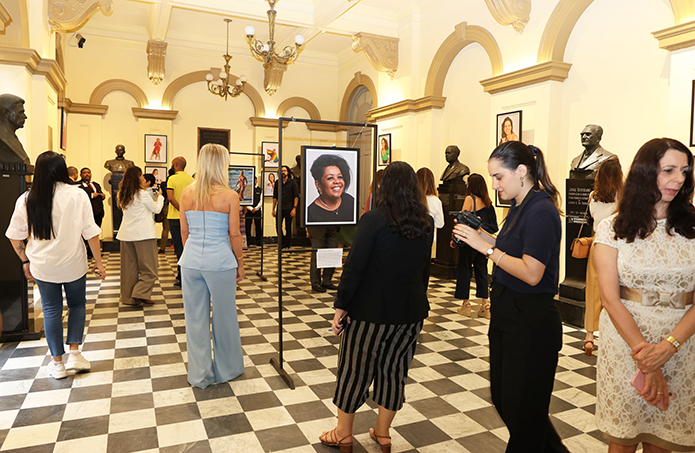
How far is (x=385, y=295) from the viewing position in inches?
94.5

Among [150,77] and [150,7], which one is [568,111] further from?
[150,77]

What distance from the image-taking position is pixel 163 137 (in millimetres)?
11109

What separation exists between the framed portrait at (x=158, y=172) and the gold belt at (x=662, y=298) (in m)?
10.7

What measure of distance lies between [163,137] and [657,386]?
11.0 meters

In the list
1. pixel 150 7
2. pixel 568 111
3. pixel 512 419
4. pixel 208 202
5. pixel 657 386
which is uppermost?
pixel 150 7

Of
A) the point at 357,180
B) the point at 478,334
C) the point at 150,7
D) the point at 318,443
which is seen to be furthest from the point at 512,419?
the point at 150,7

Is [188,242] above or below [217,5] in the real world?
below

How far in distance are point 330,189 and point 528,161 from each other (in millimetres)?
1996

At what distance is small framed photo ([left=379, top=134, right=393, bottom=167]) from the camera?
9.59m

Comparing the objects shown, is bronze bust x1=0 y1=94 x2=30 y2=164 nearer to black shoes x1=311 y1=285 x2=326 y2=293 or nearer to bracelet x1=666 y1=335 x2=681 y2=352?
black shoes x1=311 y1=285 x2=326 y2=293

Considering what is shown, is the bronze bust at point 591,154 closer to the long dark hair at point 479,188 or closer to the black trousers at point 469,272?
the long dark hair at point 479,188

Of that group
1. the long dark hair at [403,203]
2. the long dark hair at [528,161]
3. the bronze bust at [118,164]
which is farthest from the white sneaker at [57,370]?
the bronze bust at [118,164]

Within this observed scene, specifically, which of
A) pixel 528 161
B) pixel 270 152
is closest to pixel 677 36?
pixel 528 161

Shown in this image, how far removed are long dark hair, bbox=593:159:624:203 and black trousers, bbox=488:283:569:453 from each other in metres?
2.62
